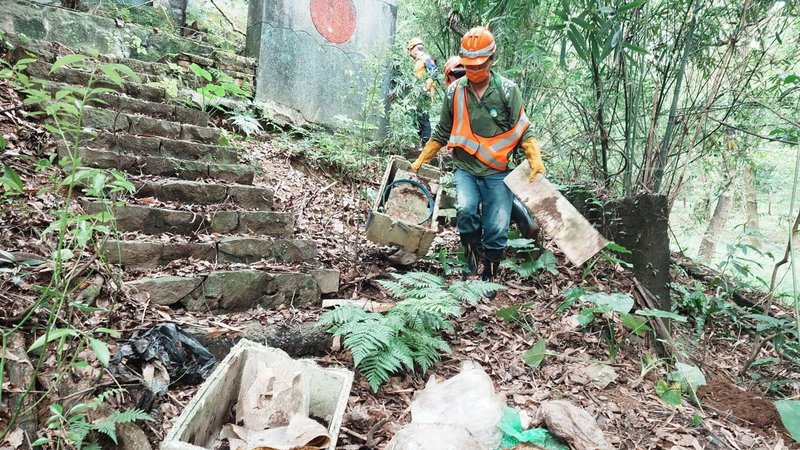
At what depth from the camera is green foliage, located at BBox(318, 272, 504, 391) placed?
2.44m

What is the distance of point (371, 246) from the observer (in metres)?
4.26

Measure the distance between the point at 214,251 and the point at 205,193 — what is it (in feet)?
2.17

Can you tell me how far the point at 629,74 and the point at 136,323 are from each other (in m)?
4.22

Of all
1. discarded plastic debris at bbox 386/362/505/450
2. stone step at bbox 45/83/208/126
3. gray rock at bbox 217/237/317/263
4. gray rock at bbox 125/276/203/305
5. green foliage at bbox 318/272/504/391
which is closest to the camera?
discarded plastic debris at bbox 386/362/505/450

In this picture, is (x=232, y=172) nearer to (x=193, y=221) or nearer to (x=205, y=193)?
(x=205, y=193)

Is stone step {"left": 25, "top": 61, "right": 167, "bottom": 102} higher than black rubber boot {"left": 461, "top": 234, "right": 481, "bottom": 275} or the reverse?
higher

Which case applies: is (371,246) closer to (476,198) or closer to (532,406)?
(476,198)

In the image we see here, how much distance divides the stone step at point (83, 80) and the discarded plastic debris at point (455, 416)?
335cm

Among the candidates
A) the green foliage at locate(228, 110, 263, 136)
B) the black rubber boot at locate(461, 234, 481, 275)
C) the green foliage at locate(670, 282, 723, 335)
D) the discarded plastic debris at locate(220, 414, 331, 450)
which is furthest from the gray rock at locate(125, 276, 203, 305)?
the green foliage at locate(670, 282, 723, 335)

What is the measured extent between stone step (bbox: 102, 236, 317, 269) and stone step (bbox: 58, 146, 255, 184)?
0.83 m

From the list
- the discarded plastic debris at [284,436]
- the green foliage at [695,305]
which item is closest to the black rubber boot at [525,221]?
the green foliage at [695,305]

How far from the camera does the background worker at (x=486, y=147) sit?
143 inches

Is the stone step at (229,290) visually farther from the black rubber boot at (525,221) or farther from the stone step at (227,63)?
the stone step at (227,63)

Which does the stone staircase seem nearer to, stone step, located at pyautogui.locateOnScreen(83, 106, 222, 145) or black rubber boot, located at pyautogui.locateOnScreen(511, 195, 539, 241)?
stone step, located at pyautogui.locateOnScreen(83, 106, 222, 145)
